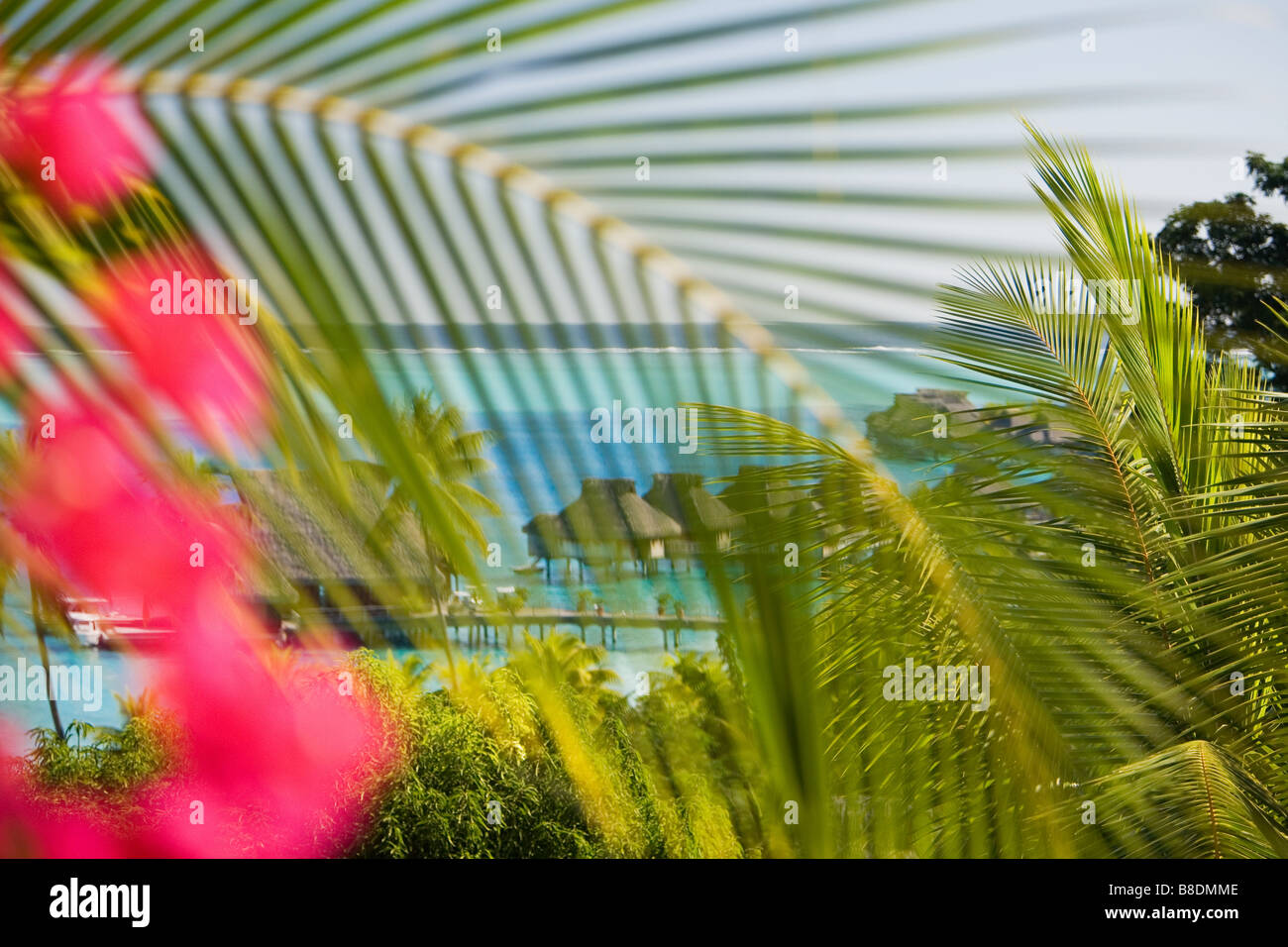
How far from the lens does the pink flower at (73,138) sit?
252 millimetres

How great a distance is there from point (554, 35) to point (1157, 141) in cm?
33

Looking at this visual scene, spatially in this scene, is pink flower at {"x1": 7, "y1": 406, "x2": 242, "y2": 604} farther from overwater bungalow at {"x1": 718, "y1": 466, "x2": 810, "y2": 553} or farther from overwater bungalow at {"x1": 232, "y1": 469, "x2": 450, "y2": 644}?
overwater bungalow at {"x1": 718, "y1": 466, "x2": 810, "y2": 553}

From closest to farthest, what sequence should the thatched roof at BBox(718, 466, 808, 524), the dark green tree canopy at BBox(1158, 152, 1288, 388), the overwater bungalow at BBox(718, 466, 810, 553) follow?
the overwater bungalow at BBox(718, 466, 810, 553) < the thatched roof at BBox(718, 466, 808, 524) < the dark green tree canopy at BBox(1158, 152, 1288, 388)

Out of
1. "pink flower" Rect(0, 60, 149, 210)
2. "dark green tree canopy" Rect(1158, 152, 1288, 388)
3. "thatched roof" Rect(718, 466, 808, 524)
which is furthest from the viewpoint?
"dark green tree canopy" Rect(1158, 152, 1288, 388)

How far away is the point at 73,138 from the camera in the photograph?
0.26m

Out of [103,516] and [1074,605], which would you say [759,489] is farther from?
[1074,605]

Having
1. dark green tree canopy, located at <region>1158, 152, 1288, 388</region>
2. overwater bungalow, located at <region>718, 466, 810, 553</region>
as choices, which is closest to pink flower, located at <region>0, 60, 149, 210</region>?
overwater bungalow, located at <region>718, 466, 810, 553</region>

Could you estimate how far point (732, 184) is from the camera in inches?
10.5

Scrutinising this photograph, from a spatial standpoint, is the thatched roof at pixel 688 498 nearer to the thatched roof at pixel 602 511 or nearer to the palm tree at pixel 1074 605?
the thatched roof at pixel 602 511

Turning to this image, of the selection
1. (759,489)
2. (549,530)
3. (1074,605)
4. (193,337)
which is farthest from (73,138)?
(1074,605)

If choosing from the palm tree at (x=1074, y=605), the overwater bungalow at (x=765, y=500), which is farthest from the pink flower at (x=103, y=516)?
the palm tree at (x=1074, y=605)

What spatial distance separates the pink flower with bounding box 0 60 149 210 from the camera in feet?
0.83

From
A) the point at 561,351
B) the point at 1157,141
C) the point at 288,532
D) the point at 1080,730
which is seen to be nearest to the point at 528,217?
the point at 561,351
